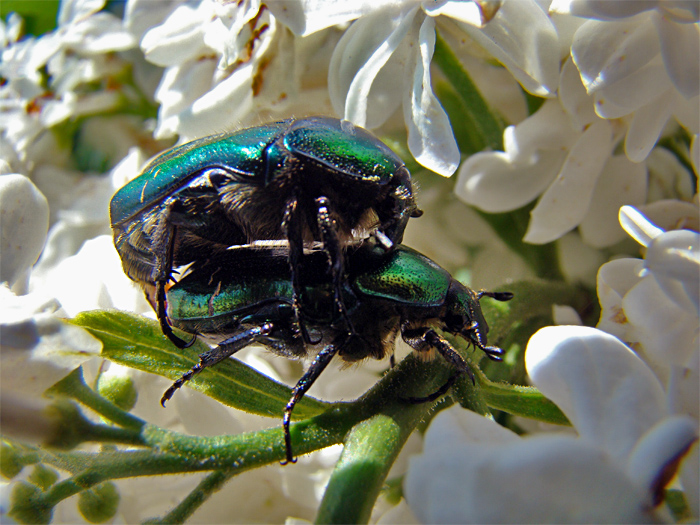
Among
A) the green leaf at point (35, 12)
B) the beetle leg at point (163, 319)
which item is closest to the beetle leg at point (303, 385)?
the beetle leg at point (163, 319)

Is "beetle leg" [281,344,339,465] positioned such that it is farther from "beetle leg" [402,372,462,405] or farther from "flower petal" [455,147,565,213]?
"flower petal" [455,147,565,213]

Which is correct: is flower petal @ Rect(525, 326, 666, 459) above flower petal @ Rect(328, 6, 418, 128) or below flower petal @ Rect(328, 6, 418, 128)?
below

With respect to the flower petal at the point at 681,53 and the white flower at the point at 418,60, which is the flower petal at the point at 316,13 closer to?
the white flower at the point at 418,60

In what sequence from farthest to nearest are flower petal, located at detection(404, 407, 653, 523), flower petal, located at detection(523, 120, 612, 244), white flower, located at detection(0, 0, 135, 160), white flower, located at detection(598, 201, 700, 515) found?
white flower, located at detection(0, 0, 135, 160)
flower petal, located at detection(523, 120, 612, 244)
white flower, located at detection(598, 201, 700, 515)
flower petal, located at detection(404, 407, 653, 523)

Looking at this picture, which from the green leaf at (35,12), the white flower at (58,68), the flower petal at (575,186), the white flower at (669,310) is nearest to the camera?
the white flower at (669,310)

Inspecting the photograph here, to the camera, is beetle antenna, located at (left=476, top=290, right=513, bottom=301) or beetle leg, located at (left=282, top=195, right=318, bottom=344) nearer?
beetle leg, located at (left=282, top=195, right=318, bottom=344)

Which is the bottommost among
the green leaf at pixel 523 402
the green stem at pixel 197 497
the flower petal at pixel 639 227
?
the green stem at pixel 197 497

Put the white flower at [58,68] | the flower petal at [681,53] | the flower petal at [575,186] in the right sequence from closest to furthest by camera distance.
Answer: the flower petal at [681,53]
the flower petal at [575,186]
the white flower at [58,68]

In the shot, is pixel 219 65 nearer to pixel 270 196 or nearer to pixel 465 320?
pixel 270 196

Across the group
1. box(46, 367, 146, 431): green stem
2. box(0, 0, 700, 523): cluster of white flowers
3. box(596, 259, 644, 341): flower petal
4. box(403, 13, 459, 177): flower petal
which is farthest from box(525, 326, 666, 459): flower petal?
box(46, 367, 146, 431): green stem
